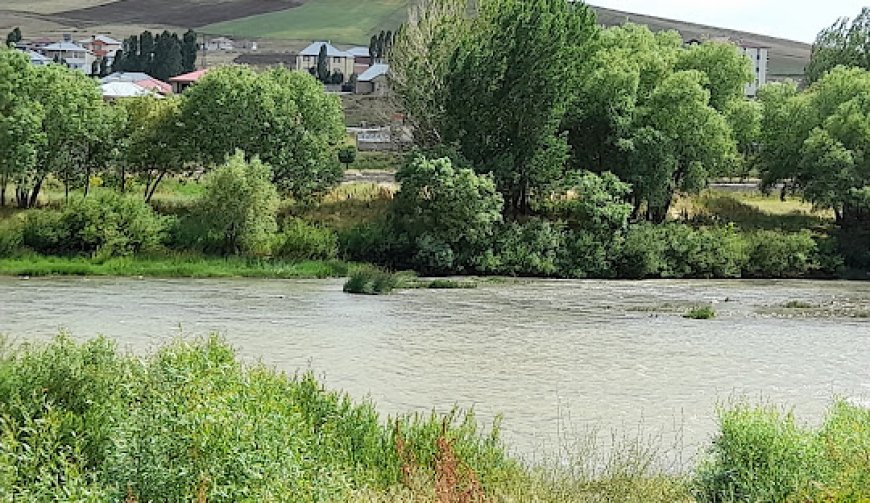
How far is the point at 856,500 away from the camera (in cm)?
834

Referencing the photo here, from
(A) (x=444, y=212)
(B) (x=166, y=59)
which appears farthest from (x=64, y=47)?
(A) (x=444, y=212)

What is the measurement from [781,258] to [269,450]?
37.9 m

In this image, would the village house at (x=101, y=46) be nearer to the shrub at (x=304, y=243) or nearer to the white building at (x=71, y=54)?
the white building at (x=71, y=54)

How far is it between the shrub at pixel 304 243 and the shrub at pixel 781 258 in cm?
1653

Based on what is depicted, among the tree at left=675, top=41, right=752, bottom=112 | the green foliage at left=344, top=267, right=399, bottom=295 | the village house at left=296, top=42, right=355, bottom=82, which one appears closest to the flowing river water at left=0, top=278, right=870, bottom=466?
the green foliage at left=344, top=267, right=399, bottom=295

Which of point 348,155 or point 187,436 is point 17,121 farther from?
point 187,436

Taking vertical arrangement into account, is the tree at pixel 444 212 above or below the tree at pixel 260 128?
below

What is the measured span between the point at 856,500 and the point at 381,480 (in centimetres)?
424

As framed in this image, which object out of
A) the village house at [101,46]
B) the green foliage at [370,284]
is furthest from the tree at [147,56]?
the green foliage at [370,284]

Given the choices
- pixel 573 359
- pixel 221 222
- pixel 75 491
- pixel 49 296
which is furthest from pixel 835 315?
pixel 75 491

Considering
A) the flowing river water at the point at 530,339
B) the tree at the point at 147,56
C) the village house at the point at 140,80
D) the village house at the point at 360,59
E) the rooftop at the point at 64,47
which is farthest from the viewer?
the village house at the point at 360,59

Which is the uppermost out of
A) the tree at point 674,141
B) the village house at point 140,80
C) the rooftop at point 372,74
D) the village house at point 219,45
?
the village house at point 219,45

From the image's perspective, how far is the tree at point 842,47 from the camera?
6438cm

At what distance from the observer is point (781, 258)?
43062 millimetres
